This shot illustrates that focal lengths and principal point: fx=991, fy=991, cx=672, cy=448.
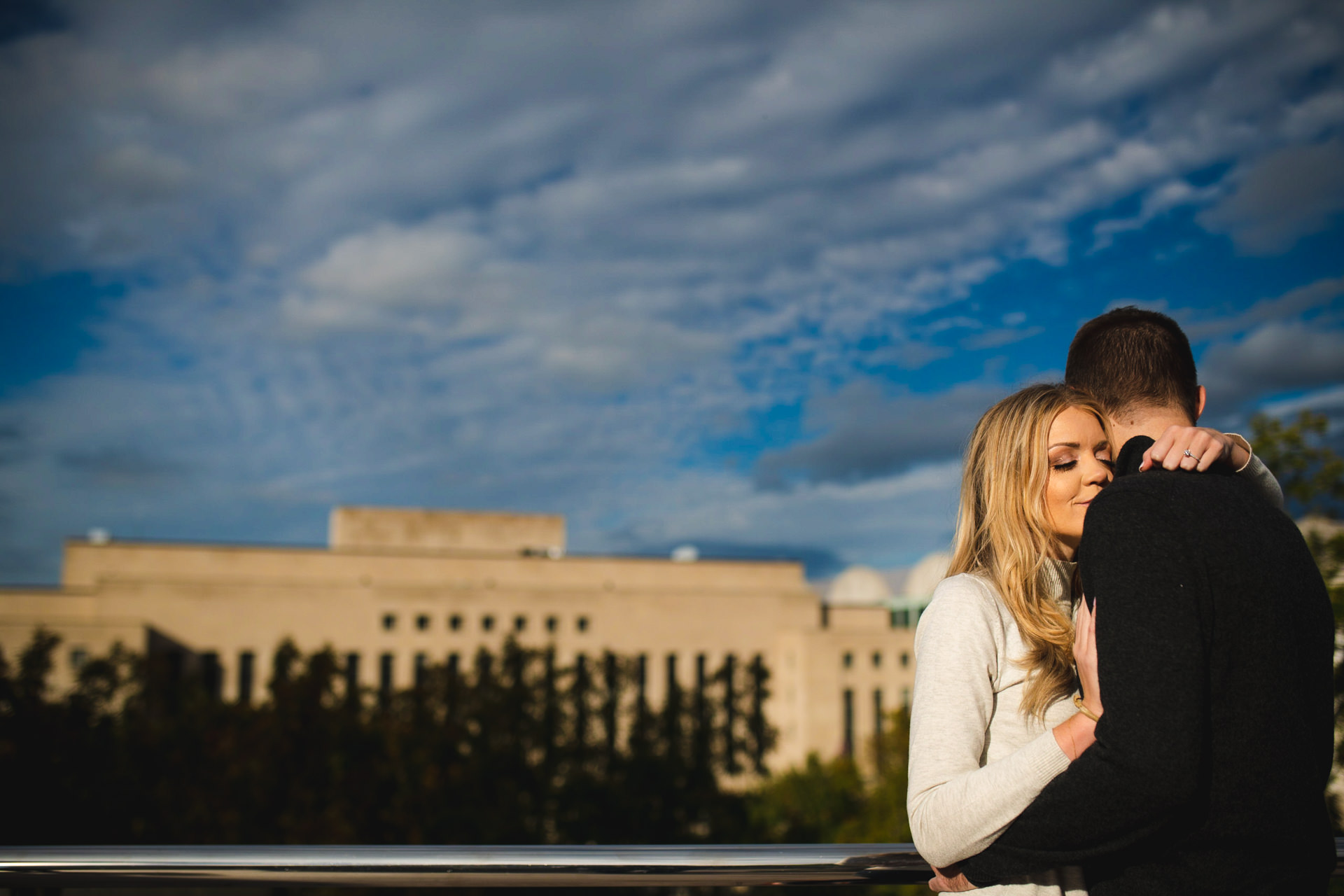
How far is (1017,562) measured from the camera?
2164 millimetres

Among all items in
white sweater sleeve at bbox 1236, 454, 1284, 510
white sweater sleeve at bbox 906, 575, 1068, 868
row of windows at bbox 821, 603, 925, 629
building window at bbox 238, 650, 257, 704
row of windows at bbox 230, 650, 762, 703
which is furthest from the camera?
row of windows at bbox 821, 603, 925, 629

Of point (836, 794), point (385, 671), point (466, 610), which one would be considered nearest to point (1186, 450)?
point (836, 794)

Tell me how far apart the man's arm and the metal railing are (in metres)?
0.63

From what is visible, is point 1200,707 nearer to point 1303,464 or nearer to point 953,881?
point 953,881

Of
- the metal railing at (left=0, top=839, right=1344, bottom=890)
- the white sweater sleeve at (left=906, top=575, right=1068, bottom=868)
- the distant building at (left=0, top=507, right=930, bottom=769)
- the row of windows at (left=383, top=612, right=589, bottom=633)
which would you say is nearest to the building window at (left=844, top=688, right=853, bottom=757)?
the distant building at (left=0, top=507, right=930, bottom=769)

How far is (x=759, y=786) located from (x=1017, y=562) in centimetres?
4517

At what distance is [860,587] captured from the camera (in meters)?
64.2

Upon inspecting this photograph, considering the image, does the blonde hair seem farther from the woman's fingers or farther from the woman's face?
the woman's fingers

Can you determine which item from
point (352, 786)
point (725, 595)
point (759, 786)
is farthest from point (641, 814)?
point (725, 595)

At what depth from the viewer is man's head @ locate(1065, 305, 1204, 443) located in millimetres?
2307

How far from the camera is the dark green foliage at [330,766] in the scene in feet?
55.4

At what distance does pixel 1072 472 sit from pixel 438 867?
1701mm

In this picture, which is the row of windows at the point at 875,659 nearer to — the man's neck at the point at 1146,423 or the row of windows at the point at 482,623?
the row of windows at the point at 482,623

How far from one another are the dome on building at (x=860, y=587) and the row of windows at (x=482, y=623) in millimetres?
19333
